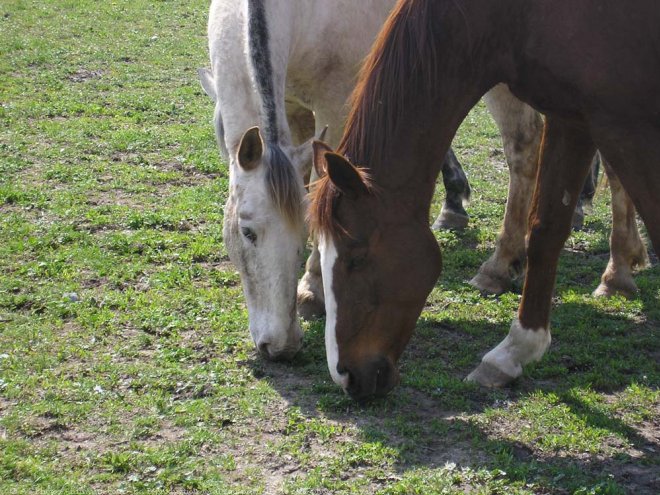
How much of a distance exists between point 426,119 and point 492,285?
2351mm

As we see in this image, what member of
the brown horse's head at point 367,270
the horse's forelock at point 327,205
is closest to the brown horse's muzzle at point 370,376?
the brown horse's head at point 367,270

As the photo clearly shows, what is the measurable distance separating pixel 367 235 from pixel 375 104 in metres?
0.56

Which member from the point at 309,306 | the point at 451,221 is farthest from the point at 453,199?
the point at 309,306

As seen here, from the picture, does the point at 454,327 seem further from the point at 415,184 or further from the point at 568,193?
the point at 415,184

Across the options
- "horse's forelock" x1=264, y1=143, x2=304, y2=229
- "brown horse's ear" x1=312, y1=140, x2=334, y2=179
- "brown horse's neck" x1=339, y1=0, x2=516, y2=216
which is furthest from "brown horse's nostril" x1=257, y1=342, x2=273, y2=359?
"brown horse's neck" x1=339, y1=0, x2=516, y2=216

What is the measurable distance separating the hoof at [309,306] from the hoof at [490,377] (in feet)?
4.00

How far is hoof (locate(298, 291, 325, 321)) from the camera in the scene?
5.58 metres

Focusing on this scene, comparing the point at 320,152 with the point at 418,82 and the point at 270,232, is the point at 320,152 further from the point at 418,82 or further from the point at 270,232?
the point at 270,232

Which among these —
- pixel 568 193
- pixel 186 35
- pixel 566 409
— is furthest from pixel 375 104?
pixel 186 35

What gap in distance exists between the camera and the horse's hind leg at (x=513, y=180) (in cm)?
A: 605

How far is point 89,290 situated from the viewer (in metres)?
5.88

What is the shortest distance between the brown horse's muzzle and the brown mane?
0.60 meters

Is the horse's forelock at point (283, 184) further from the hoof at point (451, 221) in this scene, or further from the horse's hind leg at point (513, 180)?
the hoof at point (451, 221)

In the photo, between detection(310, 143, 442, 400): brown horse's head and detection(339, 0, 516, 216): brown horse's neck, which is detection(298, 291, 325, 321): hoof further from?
detection(339, 0, 516, 216): brown horse's neck
